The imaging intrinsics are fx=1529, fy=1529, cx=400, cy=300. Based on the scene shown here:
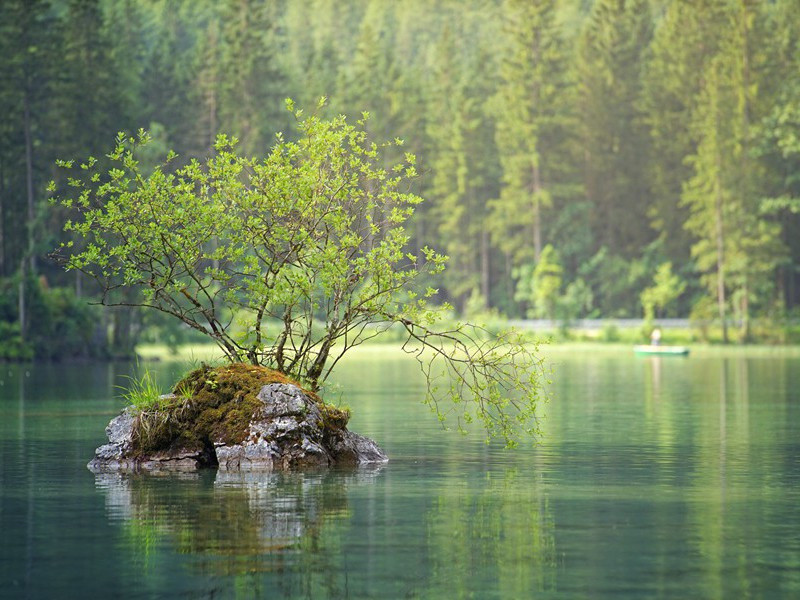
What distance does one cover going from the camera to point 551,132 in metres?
131

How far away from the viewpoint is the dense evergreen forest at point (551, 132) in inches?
3649

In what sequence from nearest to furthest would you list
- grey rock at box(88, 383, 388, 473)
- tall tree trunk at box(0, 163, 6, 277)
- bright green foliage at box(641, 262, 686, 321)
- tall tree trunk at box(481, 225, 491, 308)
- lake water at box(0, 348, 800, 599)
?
lake water at box(0, 348, 800, 599) → grey rock at box(88, 383, 388, 473) → tall tree trunk at box(0, 163, 6, 277) → bright green foliage at box(641, 262, 686, 321) → tall tree trunk at box(481, 225, 491, 308)

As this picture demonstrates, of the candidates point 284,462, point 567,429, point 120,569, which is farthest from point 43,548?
point 567,429

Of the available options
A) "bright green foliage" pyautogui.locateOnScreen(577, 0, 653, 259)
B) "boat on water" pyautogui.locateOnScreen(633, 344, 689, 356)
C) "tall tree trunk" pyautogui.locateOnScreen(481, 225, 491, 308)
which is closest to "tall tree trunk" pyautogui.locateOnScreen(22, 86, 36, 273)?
"boat on water" pyautogui.locateOnScreen(633, 344, 689, 356)

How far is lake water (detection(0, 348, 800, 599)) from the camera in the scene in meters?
14.2

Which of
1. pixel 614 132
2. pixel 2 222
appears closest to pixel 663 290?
pixel 614 132

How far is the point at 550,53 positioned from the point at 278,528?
114m

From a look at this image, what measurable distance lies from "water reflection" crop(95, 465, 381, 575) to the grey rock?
73 centimetres

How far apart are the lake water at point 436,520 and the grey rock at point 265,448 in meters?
0.59

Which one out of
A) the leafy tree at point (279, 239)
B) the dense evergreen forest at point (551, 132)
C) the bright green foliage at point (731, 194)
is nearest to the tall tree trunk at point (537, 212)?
the dense evergreen forest at point (551, 132)

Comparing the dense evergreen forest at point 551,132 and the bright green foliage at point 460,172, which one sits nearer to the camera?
the dense evergreen forest at point 551,132

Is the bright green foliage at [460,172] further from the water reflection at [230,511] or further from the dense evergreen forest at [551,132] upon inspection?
the water reflection at [230,511]

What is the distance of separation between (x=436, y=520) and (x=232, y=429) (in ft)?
23.8

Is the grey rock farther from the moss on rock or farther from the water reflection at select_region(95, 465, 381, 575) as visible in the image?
the water reflection at select_region(95, 465, 381, 575)
